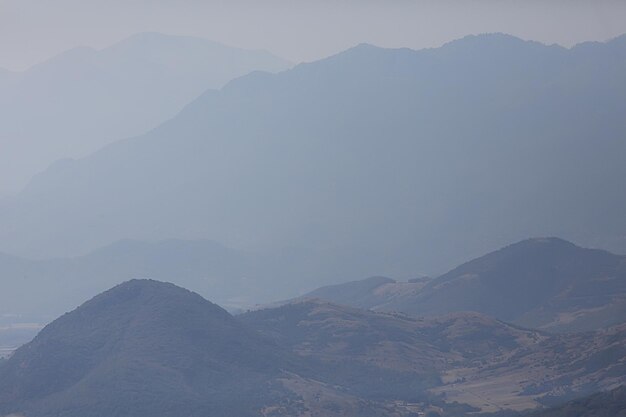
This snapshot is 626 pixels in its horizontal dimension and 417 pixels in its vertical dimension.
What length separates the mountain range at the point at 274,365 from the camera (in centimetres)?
7144

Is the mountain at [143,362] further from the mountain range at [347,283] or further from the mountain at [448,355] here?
the mountain range at [347,283]

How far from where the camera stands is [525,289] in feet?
402

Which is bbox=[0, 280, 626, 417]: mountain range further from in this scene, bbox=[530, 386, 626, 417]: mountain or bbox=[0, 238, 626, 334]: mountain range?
bbox=[0, 238, 626, 334]: mountain range

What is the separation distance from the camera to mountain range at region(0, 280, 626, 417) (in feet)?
234

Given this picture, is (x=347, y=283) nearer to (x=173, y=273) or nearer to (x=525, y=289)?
(x=525, y=289)

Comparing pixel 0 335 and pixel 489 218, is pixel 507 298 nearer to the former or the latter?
pixel 0 335

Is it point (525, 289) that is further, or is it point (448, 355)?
point (525, 289)

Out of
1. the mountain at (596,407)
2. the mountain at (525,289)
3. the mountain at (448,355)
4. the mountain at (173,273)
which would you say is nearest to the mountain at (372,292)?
the mountain at (525,289)

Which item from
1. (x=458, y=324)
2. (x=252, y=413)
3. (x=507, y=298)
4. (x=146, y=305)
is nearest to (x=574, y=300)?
(x=507, y=298)

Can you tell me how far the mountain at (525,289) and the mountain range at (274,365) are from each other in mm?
21417

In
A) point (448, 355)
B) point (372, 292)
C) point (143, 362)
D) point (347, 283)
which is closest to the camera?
point (143, 362)

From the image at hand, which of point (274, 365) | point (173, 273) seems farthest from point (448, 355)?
point (173, 273)

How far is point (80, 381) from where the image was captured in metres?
75.4

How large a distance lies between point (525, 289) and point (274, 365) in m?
48.9
